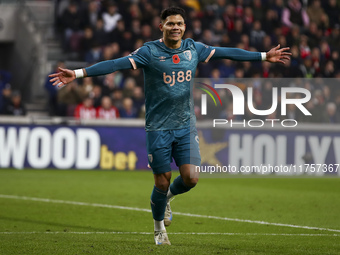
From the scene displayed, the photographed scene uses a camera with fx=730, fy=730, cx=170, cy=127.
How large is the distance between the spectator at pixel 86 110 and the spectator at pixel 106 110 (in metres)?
0.15

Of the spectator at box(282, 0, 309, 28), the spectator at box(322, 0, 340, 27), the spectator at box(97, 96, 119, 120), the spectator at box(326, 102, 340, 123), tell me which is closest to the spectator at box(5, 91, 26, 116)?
the spectator at box(97, 96, 119, 120)

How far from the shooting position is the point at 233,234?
27.6 feet

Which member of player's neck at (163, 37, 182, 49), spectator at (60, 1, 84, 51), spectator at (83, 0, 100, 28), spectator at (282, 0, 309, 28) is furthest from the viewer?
spectator at (282, 0, 309, 28)

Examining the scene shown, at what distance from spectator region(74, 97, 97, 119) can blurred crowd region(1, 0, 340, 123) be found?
5 cm

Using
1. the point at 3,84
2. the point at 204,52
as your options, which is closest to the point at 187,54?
the point at 204,52

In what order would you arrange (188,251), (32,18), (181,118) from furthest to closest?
(32,18), (181,118), (188,251)

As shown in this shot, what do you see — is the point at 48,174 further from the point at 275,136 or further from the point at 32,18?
the point at 32,18

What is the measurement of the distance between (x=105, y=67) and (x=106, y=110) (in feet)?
37.3

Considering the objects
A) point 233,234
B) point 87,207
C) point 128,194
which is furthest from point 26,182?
point 233,234

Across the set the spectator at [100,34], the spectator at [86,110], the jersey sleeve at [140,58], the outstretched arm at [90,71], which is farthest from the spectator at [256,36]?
the outstretched arm at [90,71]

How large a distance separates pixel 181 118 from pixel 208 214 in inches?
129

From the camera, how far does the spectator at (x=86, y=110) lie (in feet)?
60.1

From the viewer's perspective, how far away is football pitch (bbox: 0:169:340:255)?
7.30 meters

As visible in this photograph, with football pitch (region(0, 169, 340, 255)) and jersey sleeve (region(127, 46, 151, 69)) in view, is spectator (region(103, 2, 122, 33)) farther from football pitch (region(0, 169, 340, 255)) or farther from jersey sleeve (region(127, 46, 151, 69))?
jersey sleeve (region(127, 46, 151, 69))
